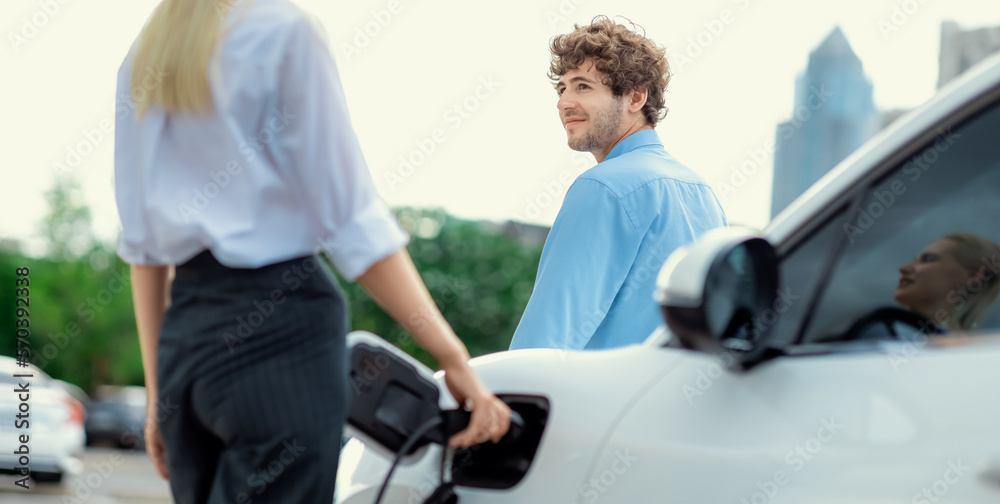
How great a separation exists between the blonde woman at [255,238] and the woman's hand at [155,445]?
18 centimetres

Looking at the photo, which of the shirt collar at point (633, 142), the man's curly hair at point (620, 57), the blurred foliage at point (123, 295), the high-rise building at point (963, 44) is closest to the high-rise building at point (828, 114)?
the high-rise building at point (963, 44)

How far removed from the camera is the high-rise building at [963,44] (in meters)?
34.0

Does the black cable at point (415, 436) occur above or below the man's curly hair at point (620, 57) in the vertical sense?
below

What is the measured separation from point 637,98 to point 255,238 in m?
1.97

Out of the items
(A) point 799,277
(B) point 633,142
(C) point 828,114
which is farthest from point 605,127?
(C) point 828,114

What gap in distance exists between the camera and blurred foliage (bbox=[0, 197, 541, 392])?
139 feet

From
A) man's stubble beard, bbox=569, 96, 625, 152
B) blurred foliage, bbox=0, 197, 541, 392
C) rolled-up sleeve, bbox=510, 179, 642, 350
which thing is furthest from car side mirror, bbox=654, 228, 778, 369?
blurred foliage, bbox=0, 197, 541, 392

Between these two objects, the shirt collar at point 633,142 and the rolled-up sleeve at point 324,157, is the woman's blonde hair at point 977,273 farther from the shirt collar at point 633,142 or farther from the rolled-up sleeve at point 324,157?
the shirt collar at point 633,142

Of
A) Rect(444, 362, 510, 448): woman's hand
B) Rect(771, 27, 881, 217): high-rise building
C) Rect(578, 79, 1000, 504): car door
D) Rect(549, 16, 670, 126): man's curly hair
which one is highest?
Rect(549, 16, 670, 126): man's curly hair

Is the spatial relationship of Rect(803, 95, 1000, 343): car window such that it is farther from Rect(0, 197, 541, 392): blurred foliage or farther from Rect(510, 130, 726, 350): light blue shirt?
Rect(0, 197, 541, 392): blurred foliage

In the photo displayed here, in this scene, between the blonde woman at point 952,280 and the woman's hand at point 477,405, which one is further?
the woman's hand at point 477,405

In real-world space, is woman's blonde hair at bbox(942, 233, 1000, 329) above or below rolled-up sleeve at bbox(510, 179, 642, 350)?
above

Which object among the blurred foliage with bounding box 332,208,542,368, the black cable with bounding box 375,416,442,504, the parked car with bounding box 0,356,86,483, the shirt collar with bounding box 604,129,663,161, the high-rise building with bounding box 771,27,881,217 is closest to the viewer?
the black cable with bounding box 375,416,442,504

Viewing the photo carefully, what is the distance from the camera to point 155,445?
1.70 meters
